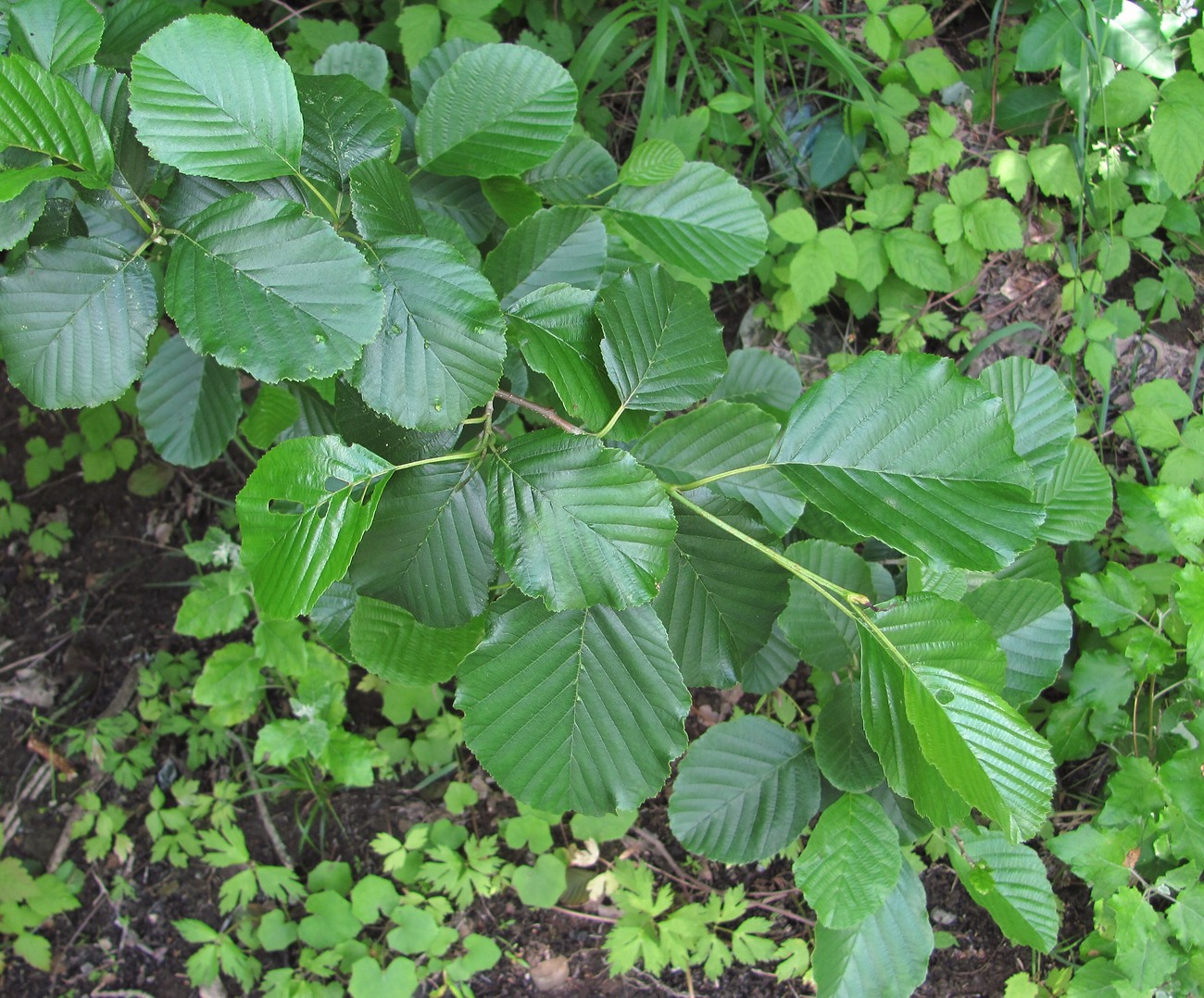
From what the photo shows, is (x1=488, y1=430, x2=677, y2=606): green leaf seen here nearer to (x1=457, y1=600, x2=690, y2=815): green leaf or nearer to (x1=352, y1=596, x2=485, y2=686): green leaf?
(x1=457, y1=600, x2=690, y2=815): green leaf

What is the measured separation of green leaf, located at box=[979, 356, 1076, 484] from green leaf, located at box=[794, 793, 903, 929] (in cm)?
55

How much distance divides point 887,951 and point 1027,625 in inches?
22.6

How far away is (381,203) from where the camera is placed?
0.75 metres

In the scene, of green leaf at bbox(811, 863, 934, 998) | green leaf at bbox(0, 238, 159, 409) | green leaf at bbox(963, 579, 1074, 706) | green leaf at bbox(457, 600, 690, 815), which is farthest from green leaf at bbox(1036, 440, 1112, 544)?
green leaf at bbox(0, 238, 159, 409)

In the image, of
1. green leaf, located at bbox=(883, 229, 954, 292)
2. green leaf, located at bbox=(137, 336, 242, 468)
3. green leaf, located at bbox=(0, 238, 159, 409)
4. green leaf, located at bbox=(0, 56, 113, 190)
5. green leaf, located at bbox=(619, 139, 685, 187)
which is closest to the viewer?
green leaf, located at bbox=(0, 56, 113, 190)

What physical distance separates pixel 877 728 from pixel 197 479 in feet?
7.10

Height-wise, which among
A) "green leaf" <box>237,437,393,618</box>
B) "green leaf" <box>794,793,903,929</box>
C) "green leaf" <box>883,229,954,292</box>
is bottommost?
"green leaf" <box>794,793,903,929</box>

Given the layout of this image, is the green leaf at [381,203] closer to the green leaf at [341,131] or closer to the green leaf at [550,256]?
the green leaf at [341,131]

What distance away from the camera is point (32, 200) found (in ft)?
2.38

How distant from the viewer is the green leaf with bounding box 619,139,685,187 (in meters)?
1.07

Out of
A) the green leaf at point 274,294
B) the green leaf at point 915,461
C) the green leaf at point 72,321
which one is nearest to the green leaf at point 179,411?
the green leaf at point 72,321

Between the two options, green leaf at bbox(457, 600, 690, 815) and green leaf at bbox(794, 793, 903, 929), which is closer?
green leaf at bbox(457, 600, 690, 815)

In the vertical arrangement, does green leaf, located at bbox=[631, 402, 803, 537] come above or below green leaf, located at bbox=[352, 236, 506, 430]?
below

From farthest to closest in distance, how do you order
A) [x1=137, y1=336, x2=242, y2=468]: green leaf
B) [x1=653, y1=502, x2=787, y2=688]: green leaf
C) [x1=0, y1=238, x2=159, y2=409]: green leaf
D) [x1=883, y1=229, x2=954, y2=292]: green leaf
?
[x1=883, y1=229, x2=954, y2=292]: green leaf, [x1=137, y1=336, x2=242, y2=468]: green leaf, [x1=653, y1=502, x2=787, y2=688]: green leaf, [x1=0, y1=238, x2=159, y2=409]: green leaf
